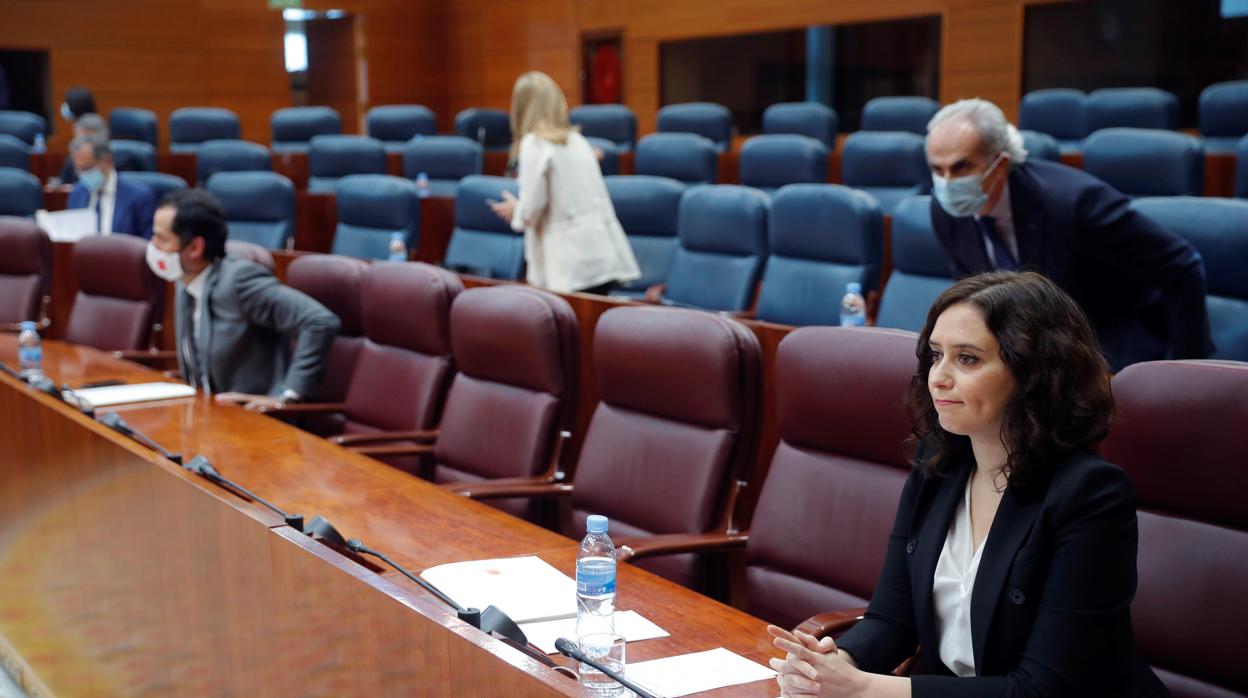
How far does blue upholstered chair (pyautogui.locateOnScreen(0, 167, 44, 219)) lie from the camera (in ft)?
22.9

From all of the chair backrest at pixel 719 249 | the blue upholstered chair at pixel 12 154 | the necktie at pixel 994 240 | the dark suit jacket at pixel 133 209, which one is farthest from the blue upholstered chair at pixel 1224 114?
the blue upholstered chair at pixel 12 154

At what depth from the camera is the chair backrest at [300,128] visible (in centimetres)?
1026

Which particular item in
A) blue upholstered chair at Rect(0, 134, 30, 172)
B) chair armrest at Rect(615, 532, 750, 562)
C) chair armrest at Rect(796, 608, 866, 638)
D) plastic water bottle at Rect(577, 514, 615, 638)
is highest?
blue upholstered chair at Rect(0, 134, 30, 172)

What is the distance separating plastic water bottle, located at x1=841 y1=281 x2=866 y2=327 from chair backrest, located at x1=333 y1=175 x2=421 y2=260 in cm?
262

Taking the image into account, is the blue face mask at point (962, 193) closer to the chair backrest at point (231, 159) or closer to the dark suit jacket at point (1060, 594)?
the dark suit jacket at point (1060, 594)

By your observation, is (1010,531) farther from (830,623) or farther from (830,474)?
(830,474)

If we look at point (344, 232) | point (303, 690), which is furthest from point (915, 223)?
point (344, 232)

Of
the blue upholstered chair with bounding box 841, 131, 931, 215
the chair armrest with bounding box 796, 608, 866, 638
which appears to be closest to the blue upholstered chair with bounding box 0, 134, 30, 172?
the blue upholstered chair with bounding box 841, 131, 931, 215

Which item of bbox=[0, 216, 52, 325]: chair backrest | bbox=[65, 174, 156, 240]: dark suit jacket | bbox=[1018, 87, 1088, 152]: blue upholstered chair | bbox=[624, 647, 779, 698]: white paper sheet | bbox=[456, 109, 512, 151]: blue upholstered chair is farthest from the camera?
bbox=[456, 109, 512, 151]: blue upholstered chair

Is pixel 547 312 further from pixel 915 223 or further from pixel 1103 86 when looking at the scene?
pixel 1103 86

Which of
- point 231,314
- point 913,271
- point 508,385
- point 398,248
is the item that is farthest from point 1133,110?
point 231,314

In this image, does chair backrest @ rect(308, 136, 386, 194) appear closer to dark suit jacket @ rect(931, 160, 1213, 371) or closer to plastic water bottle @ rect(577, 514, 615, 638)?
dark suit jacket @ rect(931, 160, 1213, 371)

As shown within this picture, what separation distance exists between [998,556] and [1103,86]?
24.5ft

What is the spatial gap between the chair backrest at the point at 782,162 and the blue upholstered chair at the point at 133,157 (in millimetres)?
4046
